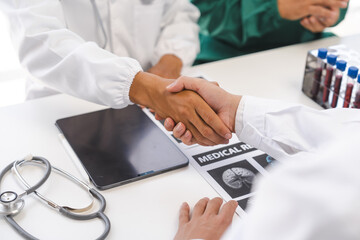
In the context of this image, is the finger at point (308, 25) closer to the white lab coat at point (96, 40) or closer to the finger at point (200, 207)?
the white lab coat at point (96, 40)

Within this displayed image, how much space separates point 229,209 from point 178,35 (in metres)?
0.71

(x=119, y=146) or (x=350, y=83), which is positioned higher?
(x=350, y=83)

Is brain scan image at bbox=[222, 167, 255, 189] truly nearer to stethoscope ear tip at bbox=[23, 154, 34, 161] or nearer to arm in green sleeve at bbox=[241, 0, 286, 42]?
stethoscope ear tip at bbox=[23, 154, 34, 161]

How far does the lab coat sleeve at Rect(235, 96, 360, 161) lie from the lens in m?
0.82

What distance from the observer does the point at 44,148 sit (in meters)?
0.96

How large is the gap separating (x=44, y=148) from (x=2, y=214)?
0.21 m

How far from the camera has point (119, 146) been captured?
0.95 meters

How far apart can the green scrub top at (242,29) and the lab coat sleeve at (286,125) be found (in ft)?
2.01

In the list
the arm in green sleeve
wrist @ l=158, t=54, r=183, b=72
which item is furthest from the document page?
the arm in green sleeve

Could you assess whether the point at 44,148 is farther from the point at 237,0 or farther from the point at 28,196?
the point at 237,0

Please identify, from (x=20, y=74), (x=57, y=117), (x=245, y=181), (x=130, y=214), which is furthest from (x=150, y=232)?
(x=20, y=74)

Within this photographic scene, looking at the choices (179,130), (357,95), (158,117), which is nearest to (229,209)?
(179,130)

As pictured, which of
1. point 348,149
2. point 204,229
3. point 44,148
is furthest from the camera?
point 44,148

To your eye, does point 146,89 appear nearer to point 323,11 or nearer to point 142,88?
point 142,88
